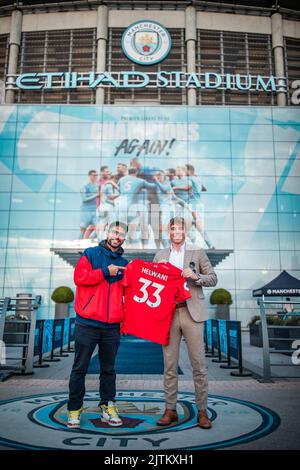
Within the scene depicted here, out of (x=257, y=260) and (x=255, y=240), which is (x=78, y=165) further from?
(x=257, y=260)

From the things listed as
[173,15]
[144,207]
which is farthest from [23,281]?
[173,15]

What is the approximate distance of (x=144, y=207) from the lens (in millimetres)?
22469

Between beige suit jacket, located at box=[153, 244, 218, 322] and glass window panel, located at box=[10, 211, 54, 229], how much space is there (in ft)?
63.5

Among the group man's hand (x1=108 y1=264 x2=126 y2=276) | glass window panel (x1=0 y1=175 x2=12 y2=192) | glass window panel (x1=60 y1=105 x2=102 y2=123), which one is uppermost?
glass window panel (x1=60 y1=105 x2=102 y2=123)

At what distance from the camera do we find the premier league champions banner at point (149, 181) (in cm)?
2219

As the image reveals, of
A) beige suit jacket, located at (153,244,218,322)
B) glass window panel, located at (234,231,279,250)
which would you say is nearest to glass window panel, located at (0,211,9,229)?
glass window panel, located at (234,231,279,250)

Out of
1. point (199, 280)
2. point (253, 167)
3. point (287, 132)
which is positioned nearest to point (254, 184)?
point (253, 167)

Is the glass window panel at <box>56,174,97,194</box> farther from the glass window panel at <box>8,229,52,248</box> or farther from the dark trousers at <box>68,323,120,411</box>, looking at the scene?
the dark trousers at <box>68,323,120,411</box>

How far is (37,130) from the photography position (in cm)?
2370

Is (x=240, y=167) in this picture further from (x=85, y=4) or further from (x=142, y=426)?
(x=142, y=426)

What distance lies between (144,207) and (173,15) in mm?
14870

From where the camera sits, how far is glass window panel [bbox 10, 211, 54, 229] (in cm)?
2244

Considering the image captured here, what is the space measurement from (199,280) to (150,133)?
20938mm

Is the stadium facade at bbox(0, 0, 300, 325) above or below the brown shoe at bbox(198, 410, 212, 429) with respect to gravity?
above
